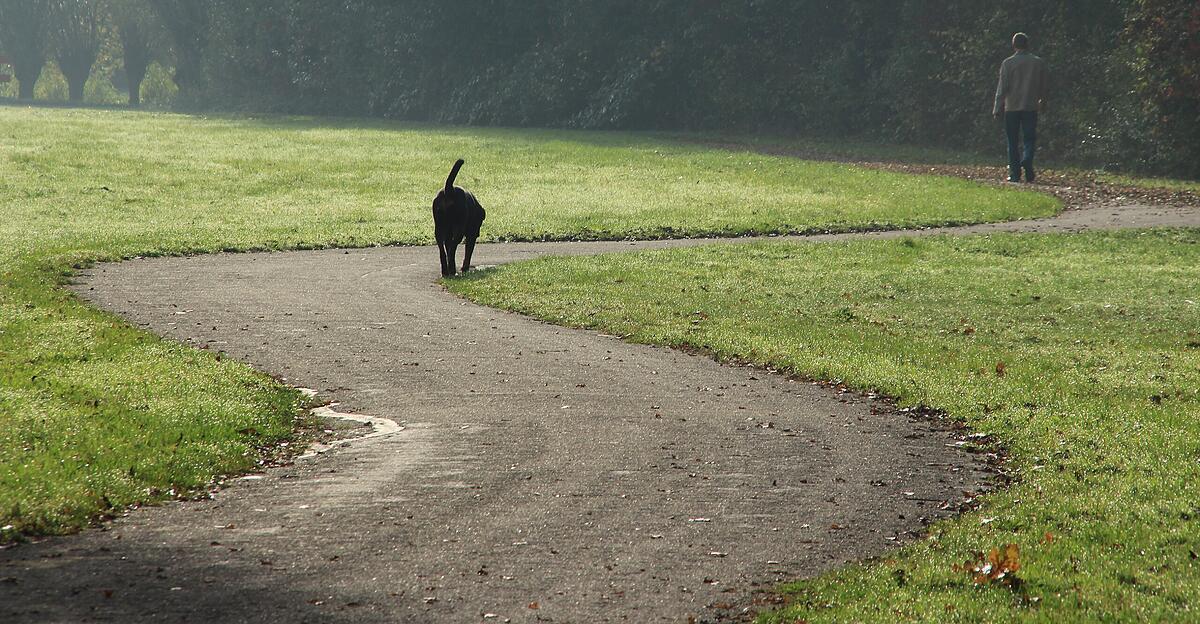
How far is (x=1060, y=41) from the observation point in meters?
35.6

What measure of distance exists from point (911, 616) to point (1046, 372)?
6.03 m

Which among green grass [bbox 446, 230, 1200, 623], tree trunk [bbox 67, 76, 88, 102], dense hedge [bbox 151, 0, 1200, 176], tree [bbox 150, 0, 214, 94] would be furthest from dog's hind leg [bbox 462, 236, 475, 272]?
tree trunk [bbox 67, 76, 88, 102]

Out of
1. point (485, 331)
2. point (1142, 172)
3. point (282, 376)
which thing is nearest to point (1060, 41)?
point (1142, 172)

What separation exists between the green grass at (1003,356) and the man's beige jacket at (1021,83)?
8.42 m

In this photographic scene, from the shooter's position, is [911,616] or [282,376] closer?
[911,616]

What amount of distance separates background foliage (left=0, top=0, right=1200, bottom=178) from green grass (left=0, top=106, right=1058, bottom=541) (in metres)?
3.99

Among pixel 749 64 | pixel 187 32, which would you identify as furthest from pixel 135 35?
pixel 749 64

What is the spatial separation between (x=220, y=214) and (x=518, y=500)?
19650mm

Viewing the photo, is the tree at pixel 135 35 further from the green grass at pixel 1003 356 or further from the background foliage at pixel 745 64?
the green grass at pixel 1003 356

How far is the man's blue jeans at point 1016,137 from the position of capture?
29297 millimetres

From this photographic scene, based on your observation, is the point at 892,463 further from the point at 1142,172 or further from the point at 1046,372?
the point at 1142,172

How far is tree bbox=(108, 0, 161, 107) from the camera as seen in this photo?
261 ft

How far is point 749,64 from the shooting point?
4659 centimetres

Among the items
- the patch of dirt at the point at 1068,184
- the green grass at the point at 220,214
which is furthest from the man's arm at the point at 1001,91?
the green grass at the point at 220,214
